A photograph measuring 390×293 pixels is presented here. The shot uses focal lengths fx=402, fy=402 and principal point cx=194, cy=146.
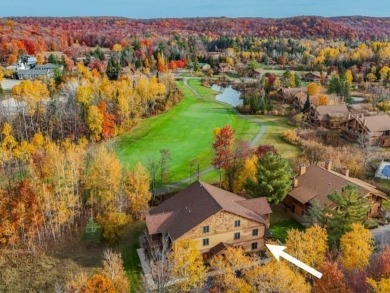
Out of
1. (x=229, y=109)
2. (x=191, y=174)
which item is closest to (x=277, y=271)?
(x=191, y=174)

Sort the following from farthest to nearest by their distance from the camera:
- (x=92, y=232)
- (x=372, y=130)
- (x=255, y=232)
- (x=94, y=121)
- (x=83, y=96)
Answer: (x=83, y=96), (x=372, y=130), (x=94, y=121), (x=92, y=232), (x=255, y=232)

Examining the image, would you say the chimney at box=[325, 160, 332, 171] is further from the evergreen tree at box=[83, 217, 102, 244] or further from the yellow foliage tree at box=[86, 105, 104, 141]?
the yellow foliage tree at box=[86, 105, 104, 141]

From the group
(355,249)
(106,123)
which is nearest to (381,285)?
(355,249)

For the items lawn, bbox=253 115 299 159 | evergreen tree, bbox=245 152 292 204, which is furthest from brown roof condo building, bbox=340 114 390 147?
evergreen tree, bbox=245 152 292 204

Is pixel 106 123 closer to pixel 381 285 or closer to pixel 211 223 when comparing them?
pixel 211 223

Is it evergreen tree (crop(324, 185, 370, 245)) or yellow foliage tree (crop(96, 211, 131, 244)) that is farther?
yellow foliage tree (crop(96, 211, 131, 244))
